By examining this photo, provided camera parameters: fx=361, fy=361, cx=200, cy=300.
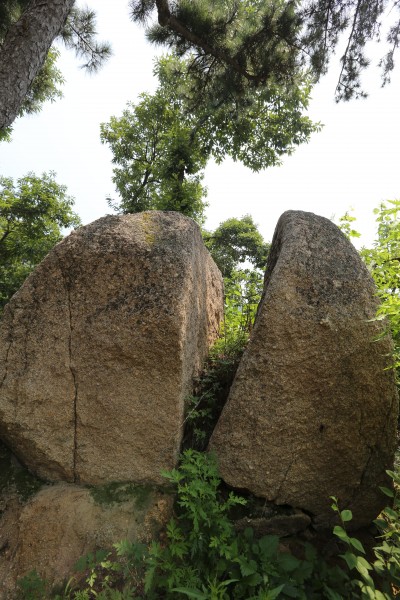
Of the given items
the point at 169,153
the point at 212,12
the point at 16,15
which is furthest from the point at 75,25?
the point at 169,153

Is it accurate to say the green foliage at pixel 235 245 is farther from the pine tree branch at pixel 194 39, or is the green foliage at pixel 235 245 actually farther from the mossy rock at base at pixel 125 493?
the mossy rock at base at pixel 125 493

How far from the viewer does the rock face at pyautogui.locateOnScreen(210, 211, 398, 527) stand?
2615 millimetres

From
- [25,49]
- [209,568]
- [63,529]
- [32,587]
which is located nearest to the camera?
[209,568]

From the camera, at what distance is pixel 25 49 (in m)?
4.07

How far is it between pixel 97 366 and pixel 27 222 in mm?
8543

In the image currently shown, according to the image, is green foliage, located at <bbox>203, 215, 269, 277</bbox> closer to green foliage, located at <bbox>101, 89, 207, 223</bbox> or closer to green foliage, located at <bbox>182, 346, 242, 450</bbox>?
green foliage, located at <bbox>101, 89, 207, 223</bbox>

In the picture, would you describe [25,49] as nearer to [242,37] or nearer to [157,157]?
[242,37]

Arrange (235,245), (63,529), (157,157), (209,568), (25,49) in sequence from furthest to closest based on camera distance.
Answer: (235,245) → (157,157) → (25,49) → (63,529) → (209,568)

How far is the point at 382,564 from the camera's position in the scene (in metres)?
1.94

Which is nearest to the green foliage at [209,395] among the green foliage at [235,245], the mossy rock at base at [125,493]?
the mossy rock at base at [125,493]

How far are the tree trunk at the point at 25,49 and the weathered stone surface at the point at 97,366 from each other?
2264mm

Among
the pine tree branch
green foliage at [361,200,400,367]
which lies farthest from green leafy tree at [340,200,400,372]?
the pine tree branch

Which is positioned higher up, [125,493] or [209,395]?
[209,395]

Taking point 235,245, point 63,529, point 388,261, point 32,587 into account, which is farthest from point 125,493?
point 235,245
